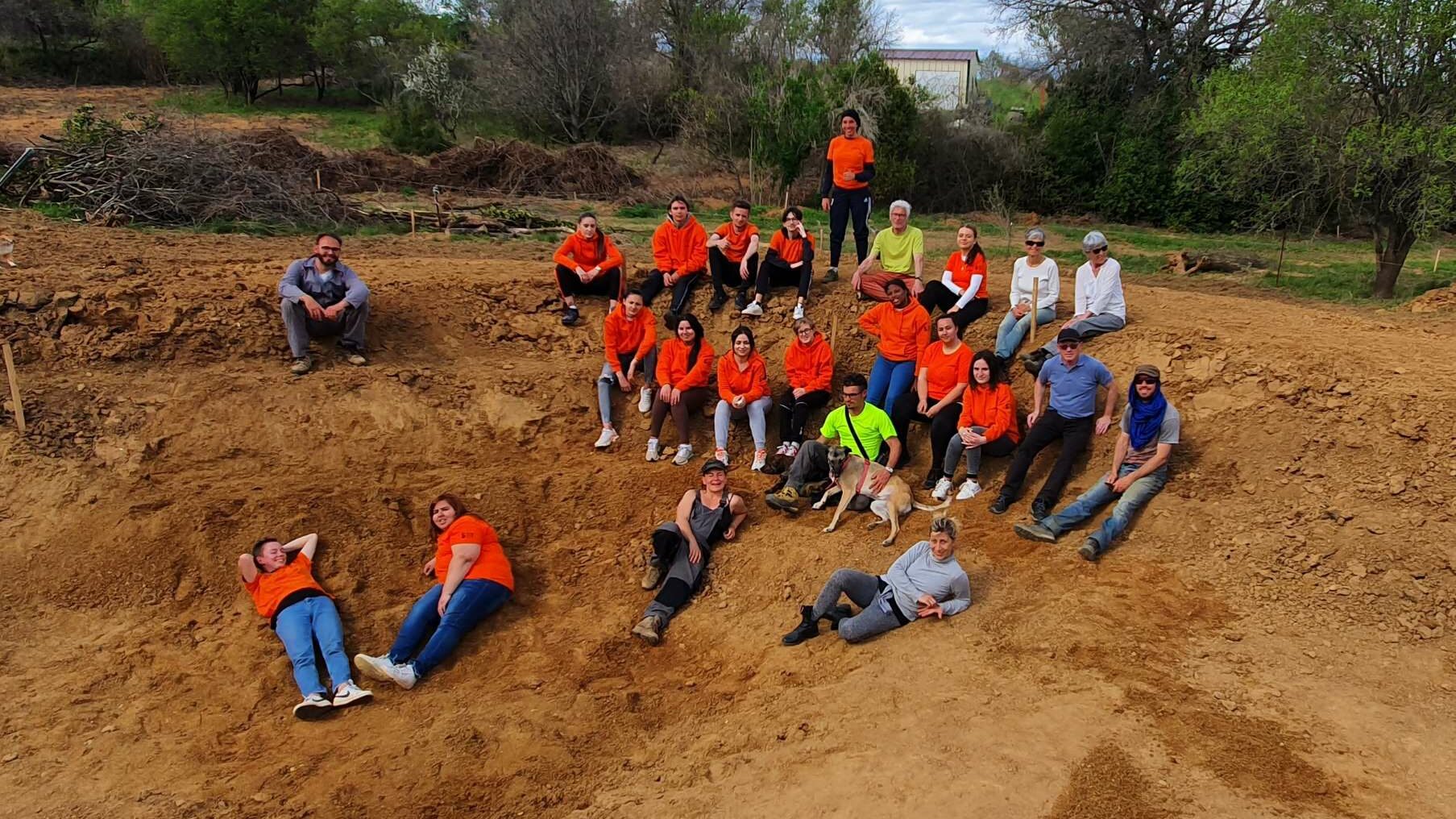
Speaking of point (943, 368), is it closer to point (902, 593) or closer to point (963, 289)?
point (963, 289)

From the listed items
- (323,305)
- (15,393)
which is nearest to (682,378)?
(323,305)

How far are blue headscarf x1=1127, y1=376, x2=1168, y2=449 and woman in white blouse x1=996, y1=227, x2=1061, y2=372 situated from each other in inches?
79.0

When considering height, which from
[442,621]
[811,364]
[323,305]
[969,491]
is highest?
[323,305]

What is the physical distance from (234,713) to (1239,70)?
15.4 meters

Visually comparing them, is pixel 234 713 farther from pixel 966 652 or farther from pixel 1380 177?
pixel 1380 177

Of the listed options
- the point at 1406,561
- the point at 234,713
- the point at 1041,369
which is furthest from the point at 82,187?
the point at 1406,561

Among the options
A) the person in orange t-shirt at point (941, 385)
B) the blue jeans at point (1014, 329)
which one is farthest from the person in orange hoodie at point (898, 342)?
the blue jeans at point (1014, 329)

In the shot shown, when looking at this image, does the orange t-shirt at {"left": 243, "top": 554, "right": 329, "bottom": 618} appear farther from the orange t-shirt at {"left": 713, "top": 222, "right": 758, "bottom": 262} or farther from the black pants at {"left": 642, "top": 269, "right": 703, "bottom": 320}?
the orange t-shirt at {"left": 713, "top": 222, "right": 758, "bottom": 262}

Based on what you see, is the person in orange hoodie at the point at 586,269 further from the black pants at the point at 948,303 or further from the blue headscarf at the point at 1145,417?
the blue headscarf at the point at 1145,417

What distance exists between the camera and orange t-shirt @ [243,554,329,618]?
651 centimetres

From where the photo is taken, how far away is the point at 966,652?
534cm

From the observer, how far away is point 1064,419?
728cm

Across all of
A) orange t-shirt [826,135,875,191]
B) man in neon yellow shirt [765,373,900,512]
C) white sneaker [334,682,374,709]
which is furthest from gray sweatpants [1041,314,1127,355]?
white sneaker [334,682,374,709]

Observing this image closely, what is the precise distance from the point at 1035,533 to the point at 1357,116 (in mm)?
9095
